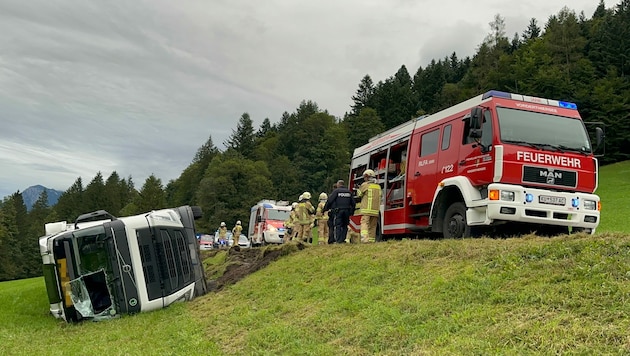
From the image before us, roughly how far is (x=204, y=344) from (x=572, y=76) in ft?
211

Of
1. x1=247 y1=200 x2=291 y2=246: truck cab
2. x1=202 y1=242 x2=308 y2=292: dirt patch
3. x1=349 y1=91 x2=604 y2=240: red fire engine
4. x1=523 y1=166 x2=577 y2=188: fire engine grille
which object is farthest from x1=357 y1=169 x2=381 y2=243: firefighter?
x1=247 y1=200 x2=291 y2=246: truck cab

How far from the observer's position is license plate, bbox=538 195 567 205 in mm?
8883

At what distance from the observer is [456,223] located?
10.0 m

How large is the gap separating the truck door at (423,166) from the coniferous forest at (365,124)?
47.0 metres

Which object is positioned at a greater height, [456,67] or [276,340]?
[456,67]

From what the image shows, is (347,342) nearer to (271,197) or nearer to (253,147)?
(271,197)

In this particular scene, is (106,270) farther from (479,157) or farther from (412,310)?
(479,157)

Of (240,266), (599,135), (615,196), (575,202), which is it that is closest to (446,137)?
(575,202)

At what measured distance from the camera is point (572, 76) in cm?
6072

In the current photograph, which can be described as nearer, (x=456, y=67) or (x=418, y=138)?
(x=418, y=138)

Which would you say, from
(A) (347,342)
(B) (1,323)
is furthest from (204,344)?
(B) (1,323)

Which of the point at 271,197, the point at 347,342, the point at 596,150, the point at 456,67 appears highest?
the point at 456,67

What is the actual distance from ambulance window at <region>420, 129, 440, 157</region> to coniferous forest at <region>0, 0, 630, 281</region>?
47.1m

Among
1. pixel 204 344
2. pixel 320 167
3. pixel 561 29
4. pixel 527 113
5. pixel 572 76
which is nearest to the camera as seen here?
pixel 204 344
